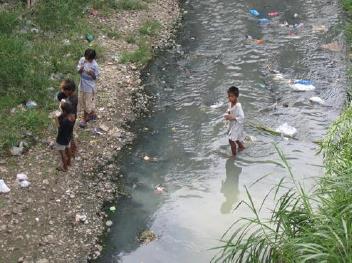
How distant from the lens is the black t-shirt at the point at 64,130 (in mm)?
6203

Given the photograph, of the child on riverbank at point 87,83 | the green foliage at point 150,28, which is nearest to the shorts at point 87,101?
the child on riverbank at point 87,83

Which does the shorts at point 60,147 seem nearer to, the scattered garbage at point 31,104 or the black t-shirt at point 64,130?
the black t-shirt at point 64,130

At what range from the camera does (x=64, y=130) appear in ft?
20.5

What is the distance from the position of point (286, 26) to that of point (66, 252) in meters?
7.65

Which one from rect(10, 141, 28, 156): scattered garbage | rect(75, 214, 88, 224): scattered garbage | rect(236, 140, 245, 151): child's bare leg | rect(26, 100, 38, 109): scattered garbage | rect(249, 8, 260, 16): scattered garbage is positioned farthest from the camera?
rect(249, 8, 260, 16): scattered garbage

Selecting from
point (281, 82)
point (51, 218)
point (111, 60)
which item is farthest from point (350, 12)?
point (51, 218)

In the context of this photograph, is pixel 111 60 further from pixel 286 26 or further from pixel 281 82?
pixel 286 26

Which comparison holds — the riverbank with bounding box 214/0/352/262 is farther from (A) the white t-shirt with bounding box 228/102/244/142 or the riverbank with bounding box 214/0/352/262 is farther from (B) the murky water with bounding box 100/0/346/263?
(A) the white t-shirt with bounding box 228/102/244/142

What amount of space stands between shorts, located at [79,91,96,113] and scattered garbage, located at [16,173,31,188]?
1.45 meters

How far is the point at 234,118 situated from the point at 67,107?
2087 mm

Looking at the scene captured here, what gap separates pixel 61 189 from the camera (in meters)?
6.41

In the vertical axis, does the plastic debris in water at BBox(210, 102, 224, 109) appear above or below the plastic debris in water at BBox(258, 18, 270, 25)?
below

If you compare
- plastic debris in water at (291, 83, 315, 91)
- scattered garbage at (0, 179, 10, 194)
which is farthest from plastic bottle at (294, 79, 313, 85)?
scattered garbage at (0, 179, 10, 194)

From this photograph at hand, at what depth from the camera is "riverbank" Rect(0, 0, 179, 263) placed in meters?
5.63
